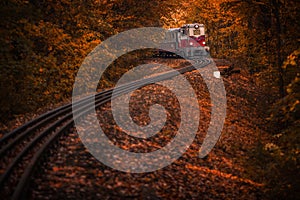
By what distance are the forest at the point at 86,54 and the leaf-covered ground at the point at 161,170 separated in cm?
90

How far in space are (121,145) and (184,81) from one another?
10.2 m

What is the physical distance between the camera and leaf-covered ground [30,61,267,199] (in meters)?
7.19

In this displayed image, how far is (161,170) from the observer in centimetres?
902

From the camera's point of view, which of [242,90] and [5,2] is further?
[242,90]

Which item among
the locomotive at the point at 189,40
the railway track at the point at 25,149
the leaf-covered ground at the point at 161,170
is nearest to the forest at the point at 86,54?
the leaf-covered ground at the point at 161,170

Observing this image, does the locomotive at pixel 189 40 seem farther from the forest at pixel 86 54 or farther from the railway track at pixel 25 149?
the railway track at pixel 25 149

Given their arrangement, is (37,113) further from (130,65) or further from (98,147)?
(130,65)

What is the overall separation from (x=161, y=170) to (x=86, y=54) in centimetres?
1220

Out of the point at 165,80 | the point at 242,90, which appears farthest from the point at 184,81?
the point at 242,90

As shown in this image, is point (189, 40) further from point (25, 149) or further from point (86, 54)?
point (25, 149)

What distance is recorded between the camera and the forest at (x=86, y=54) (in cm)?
1027

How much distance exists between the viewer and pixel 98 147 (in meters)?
9.26

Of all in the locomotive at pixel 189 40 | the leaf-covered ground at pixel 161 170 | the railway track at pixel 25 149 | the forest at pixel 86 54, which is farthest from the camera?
the locomotive at pixel 189 40

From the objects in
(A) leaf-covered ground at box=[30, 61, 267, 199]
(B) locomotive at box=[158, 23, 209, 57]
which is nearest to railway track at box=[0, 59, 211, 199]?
(A) leaf-covered ground at box=[30, 61, 267, 199]
